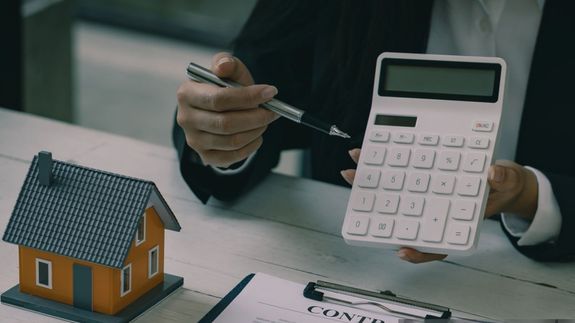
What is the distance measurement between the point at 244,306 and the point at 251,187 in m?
0.30

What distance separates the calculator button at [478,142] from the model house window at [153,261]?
30cm

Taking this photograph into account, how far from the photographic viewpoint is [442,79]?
2.65ft

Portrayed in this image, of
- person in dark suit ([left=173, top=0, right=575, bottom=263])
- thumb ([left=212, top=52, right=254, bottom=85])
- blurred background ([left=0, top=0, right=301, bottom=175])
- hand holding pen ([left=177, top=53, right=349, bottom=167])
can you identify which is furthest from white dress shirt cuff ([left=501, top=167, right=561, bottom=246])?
blurred background ([left=0, top=0, right=301, bottom=175])

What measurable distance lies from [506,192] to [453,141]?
94 millimetres

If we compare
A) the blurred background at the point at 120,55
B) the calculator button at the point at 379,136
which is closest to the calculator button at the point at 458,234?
the calculator button at the point at 379,136

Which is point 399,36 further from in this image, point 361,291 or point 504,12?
point 361,291

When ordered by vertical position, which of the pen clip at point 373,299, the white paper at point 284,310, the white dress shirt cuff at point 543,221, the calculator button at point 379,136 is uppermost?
the calculator button at point 379,136

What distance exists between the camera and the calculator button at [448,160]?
0.78 metres

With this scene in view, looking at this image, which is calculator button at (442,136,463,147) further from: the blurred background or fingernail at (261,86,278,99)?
the blurred background

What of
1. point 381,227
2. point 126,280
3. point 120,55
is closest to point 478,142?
point 381,227

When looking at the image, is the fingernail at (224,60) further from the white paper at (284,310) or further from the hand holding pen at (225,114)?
the white paper at (284,310)

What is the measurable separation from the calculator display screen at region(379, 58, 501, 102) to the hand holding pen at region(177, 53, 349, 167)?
0.24 feet

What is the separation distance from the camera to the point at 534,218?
0.88 metres

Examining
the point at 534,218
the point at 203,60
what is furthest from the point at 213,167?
the point at 203,60
